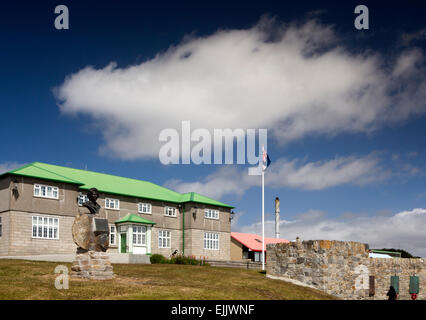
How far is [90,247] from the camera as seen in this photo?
66.3 feet

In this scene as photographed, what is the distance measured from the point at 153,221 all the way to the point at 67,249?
10.9 meters

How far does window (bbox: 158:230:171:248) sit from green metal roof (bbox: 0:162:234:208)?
3.48 metres

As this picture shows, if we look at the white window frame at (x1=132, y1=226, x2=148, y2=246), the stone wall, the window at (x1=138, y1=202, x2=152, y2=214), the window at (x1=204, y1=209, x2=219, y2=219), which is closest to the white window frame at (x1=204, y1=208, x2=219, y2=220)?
the window at (x1=204, y1=209, x2=219, y2=219)

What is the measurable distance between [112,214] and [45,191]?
25.9ft

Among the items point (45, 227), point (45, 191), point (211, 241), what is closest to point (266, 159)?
point (45, 191)

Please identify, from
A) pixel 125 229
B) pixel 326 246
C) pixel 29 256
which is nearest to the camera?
pixel 326 246

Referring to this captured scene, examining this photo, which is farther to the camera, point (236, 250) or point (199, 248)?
point (236, 250)

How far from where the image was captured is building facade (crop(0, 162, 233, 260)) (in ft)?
123

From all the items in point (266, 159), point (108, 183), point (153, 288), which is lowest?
point (153, 288)

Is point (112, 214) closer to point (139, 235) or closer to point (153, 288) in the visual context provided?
point (139, 235)

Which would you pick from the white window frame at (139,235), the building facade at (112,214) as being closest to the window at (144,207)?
the building facade at (112,214)

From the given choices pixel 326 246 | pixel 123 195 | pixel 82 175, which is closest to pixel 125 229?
pixel 123 195

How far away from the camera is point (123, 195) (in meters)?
46.2
